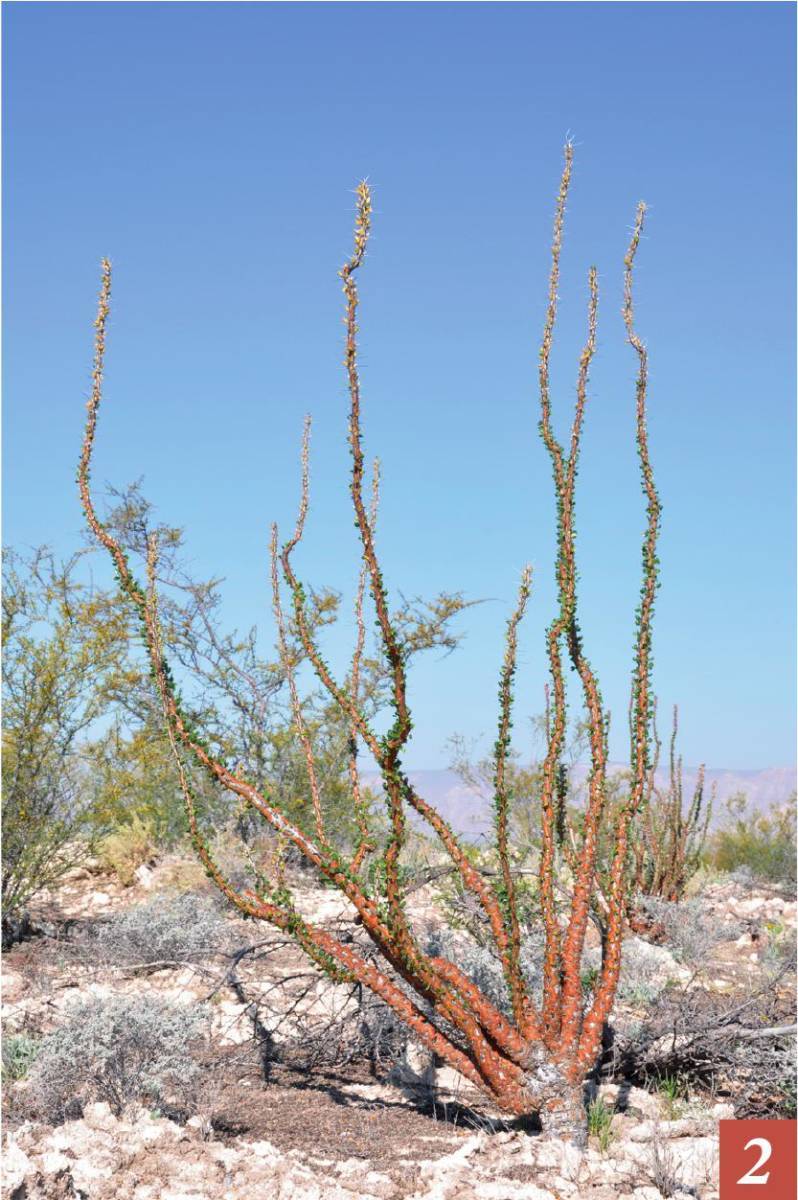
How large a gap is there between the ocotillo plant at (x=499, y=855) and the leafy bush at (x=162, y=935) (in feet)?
9.09

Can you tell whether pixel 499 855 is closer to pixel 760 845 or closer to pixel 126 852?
pixel 126 852

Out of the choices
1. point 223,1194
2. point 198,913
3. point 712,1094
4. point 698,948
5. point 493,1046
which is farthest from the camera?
point 698,948

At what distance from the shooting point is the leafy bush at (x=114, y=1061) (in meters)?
5.20

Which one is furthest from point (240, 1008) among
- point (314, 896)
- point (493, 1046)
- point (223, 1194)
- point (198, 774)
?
point (198, 774)

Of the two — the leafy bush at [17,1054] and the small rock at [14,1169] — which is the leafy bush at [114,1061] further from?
the small rock at [14,1169]

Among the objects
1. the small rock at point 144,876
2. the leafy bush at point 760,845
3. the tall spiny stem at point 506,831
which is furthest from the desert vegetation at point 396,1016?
the leafy bush at point 760,845

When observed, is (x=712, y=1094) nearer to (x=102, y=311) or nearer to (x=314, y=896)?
(x=102, y=311)

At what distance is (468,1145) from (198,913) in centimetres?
488

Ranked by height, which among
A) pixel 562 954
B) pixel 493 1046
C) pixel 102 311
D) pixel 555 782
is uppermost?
pixel 102 311

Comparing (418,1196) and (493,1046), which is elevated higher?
(493,1046)

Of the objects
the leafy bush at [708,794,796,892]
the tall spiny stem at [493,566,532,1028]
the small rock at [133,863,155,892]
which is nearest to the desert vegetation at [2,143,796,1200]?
the tall spiny stem at [493,566,532,1028]

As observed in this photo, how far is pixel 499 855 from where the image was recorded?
5.16 m

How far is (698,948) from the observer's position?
10.1 m

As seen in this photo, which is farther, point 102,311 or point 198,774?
point 198,774
